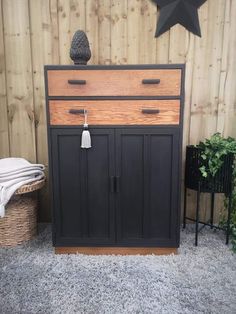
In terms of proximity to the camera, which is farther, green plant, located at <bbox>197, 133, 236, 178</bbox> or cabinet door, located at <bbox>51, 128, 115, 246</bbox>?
green plant, located at <bbox>197, 133, 236, 178</bbox>

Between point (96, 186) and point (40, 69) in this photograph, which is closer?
point (96, 186)

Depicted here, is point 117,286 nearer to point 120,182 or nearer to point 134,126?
point 120,182

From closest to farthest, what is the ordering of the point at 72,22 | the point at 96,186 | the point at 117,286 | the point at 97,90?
the point at 117,286, the point at 97,90, the point at 96,186, the point at 72,22

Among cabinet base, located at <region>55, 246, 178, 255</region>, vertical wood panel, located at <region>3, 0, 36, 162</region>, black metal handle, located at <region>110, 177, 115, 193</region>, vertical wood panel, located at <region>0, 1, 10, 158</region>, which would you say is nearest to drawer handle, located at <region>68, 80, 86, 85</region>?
black metal handle, located at <region>110, 177, 115, 193</region>

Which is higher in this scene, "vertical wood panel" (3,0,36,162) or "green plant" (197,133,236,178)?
"vertical wood panel" (3,0,36,162)

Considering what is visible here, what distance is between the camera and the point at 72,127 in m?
1.62

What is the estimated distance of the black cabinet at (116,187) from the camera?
64.5 inches

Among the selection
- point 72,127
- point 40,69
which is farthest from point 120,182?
point 40,69

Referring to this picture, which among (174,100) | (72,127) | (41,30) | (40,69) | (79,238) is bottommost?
(79,238)

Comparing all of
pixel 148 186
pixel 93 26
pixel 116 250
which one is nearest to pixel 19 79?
pixel 93 26

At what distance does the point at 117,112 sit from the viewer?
160 centimetres

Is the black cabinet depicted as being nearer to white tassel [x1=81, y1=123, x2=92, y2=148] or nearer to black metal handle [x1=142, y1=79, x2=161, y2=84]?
white tassel [x1=81, y1=123, x2=92, y2=148]

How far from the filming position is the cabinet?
5.18 feet

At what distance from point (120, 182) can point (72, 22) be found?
4.28 feet
